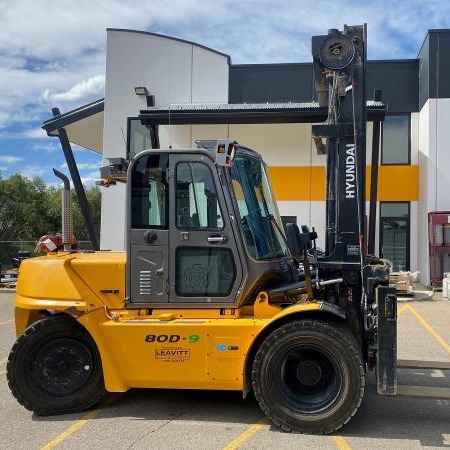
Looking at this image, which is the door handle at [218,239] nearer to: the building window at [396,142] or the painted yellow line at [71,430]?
the painted yellow line at [71,430]

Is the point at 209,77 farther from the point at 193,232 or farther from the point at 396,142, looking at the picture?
the point at 193,232

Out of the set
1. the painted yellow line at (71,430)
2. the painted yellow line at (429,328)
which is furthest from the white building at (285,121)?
the painted yellow line at (71,430)

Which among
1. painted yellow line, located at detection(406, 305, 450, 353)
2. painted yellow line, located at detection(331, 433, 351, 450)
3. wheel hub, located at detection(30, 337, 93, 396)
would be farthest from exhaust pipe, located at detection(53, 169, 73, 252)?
painted yellow line, located at detection(406, 305, 450, 353)

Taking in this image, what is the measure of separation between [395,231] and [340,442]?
14.6 meters

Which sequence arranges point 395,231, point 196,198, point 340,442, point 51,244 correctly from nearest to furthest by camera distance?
point 340,442 → point 196,198 → point 51,244 → point 395,231

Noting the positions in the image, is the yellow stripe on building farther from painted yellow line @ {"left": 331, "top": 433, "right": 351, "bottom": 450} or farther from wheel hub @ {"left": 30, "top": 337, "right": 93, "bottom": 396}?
painted yellow line @ {"left": 331, "top": 433, "right": 351, "bottom": 450}

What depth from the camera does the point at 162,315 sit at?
5301mm

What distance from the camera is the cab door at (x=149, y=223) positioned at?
5.29m

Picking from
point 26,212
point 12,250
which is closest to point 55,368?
point 12,250

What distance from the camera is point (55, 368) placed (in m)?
5.57

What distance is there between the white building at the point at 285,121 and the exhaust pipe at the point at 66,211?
10683 millimetres

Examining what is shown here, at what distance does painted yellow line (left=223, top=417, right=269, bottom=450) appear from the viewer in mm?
4648

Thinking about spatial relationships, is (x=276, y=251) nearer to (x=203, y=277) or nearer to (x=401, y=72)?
(x=203, y=277)

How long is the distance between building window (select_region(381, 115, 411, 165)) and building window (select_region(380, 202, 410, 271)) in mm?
1561
